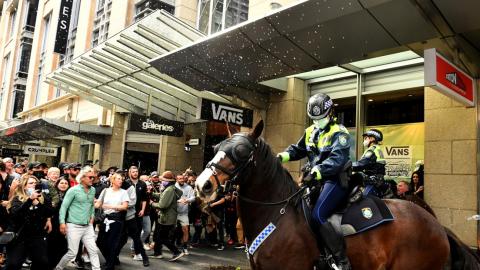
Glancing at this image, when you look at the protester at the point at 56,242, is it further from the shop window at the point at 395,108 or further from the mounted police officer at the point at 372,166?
the shop window at the point at 395,108

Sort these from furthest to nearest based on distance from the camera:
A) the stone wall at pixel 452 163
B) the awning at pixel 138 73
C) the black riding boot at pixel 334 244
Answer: the awning at pixel 138 73, the stone wall at pixel 452 163, the black riding boot at pixel 334 244

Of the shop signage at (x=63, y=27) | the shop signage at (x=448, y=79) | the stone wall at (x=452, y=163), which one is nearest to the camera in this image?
the shop signage at (x=448, y=79)

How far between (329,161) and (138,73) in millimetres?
11897

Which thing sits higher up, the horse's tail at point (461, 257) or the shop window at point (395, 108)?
the shop window at point (395, 108)

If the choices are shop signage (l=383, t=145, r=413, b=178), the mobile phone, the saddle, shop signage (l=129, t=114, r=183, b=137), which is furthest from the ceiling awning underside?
the mobile phone

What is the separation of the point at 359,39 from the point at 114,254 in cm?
634

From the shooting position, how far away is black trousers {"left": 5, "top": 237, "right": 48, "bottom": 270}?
6000 millimetres

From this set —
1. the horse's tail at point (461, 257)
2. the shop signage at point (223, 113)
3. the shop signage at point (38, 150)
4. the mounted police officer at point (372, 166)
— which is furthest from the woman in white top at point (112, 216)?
the shop signage at point (38, 150)

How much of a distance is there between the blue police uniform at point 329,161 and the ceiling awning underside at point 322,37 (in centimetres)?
336

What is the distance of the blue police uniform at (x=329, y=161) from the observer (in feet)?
13.0

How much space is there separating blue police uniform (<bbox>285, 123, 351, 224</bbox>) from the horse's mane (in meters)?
0.34

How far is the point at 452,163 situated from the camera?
849cm

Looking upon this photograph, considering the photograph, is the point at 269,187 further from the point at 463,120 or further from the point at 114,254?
the point at 463,120

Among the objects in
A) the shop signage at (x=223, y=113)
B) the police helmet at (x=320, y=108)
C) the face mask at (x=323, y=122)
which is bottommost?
the face mask at (x=323, y=122)
